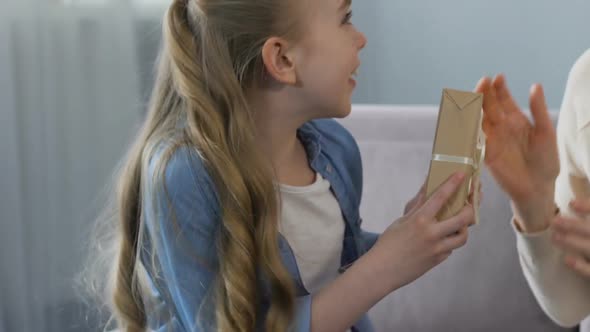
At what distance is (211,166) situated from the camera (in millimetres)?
1102

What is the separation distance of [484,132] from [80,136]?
1.28m

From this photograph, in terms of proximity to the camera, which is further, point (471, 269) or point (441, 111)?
point (471, 269)

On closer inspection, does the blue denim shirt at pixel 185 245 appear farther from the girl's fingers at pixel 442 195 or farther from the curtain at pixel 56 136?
the curtain at pixel 56 136

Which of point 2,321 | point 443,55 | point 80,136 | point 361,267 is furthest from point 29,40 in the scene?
point 361,267

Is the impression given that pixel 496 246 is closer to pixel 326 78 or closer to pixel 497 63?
pixel 326 78

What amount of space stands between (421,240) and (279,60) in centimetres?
29

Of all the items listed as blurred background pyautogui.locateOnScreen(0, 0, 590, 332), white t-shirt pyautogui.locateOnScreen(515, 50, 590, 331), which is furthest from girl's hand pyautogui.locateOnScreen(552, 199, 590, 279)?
blurred background pyautogui.locateOnScreen(0, 0, 590, 332)

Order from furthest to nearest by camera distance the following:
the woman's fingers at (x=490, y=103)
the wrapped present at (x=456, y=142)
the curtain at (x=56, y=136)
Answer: the curtain at (x=56, y=136), the woman's fingers at (x=490, y=103), the wrapped present at (x=456, y=142)

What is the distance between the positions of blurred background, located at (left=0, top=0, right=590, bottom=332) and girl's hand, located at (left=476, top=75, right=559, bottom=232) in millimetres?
1130

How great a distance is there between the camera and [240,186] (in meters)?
1.10

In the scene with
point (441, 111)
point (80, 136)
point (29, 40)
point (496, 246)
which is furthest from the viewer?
point (80, 136)

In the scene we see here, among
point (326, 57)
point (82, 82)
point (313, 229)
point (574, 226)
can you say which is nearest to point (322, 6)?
point (326, 57)

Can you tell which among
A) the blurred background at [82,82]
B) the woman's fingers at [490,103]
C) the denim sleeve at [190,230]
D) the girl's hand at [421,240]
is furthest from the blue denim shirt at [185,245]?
the blurred background at [82,82]

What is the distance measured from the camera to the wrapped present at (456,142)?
1.07 metres
